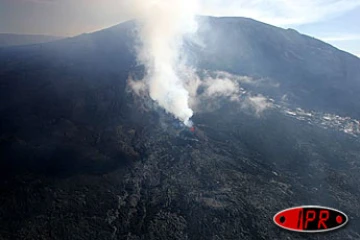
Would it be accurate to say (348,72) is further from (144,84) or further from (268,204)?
(268,204)

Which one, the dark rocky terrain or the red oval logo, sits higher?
the dark rocky terrain

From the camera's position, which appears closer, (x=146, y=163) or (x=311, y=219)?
(x=311, y=219)

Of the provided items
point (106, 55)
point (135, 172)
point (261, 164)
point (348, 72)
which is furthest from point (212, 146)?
point (348, 72)

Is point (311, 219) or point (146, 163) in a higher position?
point (146, 163)

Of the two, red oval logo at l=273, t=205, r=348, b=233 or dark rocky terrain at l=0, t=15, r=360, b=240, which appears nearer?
red oval logo at l=273, t=205, r=348, b=233
